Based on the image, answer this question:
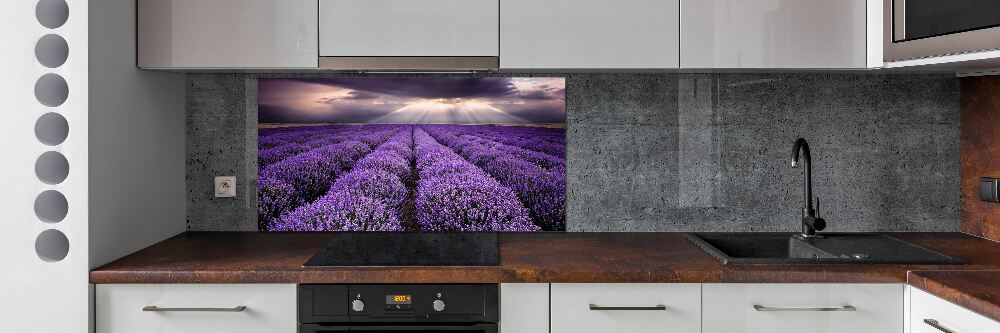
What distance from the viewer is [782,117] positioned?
8.43 feet

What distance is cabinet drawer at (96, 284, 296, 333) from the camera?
191cm

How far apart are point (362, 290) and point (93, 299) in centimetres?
73

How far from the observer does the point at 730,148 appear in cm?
258

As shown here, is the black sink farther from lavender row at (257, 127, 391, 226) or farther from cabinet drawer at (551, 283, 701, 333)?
lavender row at (257, 127, 391, 226)

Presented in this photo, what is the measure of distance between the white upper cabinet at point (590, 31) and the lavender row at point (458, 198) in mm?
575

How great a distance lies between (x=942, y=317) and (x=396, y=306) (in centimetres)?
136

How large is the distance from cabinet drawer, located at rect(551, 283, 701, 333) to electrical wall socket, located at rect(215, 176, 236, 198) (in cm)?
132

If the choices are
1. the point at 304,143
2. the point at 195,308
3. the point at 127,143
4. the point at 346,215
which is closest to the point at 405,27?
the point at 304,143

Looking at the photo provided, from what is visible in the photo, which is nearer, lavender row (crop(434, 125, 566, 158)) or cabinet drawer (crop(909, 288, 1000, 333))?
cabinet drawer (crop(909, 288, 1000, 333))

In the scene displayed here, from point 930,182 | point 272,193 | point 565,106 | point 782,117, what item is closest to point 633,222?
point 565,106

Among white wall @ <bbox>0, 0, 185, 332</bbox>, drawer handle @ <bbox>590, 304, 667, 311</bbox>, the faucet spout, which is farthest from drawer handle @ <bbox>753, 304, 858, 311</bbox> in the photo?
white wall @ <bbox>0, 0, 185, 332</bbox>

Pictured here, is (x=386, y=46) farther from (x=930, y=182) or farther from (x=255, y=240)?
(x=930, y=182)
